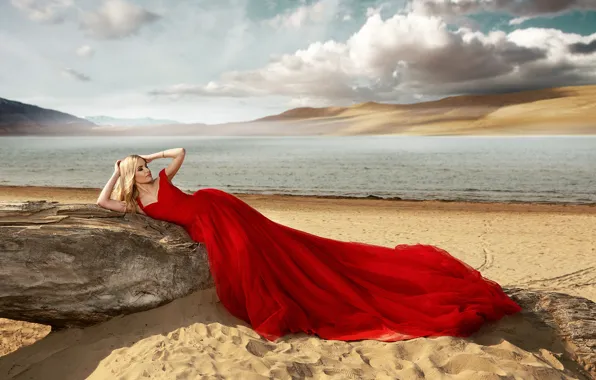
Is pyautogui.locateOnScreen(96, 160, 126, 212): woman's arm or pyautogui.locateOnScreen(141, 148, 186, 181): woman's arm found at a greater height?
pyautogui.locateOnScreen(141, 148, 186, 181): woman's arm

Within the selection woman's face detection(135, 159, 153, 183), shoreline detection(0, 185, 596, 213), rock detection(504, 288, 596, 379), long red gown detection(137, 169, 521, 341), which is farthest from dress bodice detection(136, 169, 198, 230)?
shoreline detection(0, 185, 596, 213)

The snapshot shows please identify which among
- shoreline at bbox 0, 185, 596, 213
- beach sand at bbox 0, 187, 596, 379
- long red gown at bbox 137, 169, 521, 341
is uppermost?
long red gown at bbox 137, 169, 521, 341

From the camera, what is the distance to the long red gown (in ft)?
13.7

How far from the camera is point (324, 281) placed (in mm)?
4547

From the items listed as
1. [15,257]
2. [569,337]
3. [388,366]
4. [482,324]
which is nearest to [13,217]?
[15,257]

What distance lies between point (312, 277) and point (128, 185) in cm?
209

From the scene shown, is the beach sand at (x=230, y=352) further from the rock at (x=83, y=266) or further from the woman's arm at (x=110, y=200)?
the woman's arm at (x=110, y=200)

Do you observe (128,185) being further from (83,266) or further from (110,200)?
(83,266)

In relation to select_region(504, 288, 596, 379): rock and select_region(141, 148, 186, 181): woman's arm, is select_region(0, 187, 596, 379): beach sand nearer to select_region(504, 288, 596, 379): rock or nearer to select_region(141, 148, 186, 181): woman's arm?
select_region(504, 288, 596, 379): rock

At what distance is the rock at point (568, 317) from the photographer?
4.11 metres

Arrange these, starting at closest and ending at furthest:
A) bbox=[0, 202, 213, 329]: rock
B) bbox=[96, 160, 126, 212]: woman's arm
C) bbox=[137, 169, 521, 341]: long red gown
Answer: bbox=[0, 202, 213, 329]: rock, bbox=[137, 169, 521, 341]: long red gown, bbox=[96, 160, 126, 212]: woman's arm

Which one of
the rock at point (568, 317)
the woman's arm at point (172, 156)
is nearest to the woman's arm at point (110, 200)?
the woman's arm at point (172, 156)

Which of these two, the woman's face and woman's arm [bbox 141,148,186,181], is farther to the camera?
woman's arm [bbox 141,148,186,181]

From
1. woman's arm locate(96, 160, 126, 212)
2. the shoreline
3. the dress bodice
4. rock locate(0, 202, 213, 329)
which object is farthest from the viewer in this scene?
the shoreline
